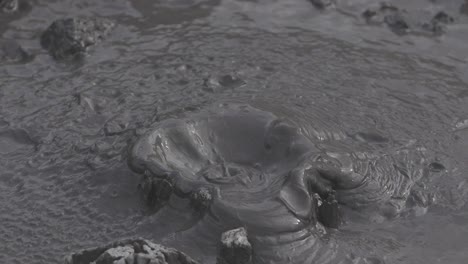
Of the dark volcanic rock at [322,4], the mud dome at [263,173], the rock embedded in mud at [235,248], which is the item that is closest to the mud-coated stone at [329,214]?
the mud dome at [263,173]

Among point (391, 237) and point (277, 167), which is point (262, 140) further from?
point (391, 237)

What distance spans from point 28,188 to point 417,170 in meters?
2.18

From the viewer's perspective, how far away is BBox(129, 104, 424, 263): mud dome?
144 inches

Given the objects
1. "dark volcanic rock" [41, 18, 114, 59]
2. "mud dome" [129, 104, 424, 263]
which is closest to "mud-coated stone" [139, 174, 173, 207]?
"mud dome" [129, 104, 424, 263]

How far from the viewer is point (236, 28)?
5602 mm

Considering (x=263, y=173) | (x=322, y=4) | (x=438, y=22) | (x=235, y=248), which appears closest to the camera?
(x=235, y=248)

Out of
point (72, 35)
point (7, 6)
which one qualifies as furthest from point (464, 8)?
point (7, 6)

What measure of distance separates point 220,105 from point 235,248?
4.01 feet

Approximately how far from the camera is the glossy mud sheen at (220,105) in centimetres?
368

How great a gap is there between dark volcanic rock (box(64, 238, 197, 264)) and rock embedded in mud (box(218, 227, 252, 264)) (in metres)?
0.16

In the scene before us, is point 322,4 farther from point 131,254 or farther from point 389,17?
point 131,254

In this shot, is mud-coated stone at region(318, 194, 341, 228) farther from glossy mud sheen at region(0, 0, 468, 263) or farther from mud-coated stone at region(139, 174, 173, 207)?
mud-coated stone at region(139, 174, 173, 207)

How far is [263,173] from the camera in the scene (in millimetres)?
4023

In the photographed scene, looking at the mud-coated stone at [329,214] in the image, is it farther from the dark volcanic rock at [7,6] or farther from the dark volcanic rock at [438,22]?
the dark volcanic rock at [7,6]
